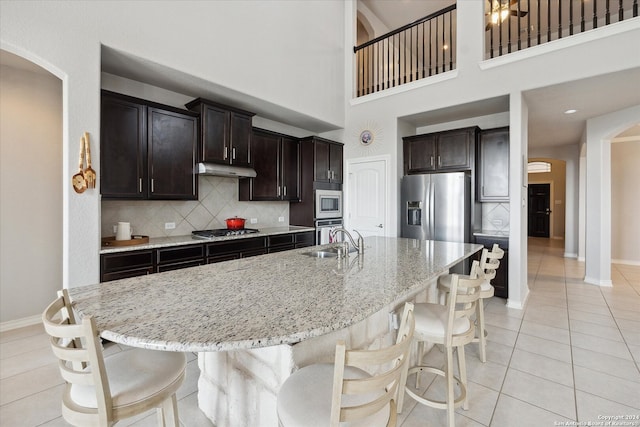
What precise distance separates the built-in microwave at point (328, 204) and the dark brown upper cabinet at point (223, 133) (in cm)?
129

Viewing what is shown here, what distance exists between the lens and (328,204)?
15.8ft

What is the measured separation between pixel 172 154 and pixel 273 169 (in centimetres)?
150

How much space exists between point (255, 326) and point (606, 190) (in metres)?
5.82

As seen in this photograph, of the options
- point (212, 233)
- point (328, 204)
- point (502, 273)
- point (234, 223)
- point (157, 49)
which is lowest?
point (502, 273)

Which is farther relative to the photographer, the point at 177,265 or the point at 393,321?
the point at 177,265

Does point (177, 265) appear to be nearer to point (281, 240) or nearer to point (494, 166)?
point (281, 240)

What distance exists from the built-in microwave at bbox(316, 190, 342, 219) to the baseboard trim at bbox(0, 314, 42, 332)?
3.50 metres

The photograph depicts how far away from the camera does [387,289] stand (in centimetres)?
135

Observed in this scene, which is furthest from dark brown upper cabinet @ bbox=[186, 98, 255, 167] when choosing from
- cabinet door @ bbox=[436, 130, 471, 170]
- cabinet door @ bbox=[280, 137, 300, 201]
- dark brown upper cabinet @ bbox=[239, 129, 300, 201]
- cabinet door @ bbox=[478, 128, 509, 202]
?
cabinet door @ bbox=[478, 128, 509, 202]

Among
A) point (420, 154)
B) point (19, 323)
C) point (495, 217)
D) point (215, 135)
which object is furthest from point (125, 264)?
point (495, 217)

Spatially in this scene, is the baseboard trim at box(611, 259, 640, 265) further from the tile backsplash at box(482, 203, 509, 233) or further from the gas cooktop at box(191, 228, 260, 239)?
the gas cooktop at box(191, 228, 260, 239)

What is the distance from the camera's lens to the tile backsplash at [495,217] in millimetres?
4414

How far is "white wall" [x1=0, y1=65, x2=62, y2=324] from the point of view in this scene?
9.63 ft

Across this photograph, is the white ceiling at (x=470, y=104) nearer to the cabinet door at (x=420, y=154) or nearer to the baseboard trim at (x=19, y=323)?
the cabinet door at (x=420, y=154)
